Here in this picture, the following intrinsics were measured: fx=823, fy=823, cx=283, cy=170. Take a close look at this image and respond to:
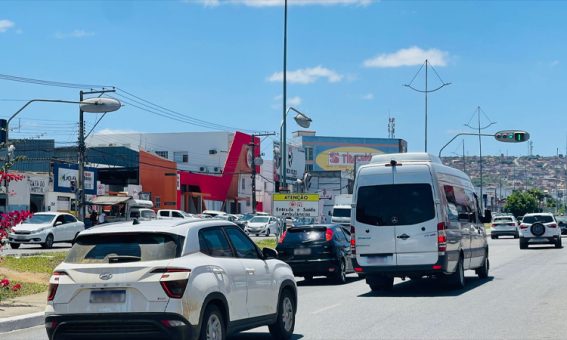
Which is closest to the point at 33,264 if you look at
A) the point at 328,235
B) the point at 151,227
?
the point at 328,235

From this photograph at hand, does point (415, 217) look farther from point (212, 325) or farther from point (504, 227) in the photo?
point (504, 227)

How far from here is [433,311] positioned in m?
15.2

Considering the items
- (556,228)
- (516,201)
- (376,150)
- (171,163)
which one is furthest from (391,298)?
(516,201)

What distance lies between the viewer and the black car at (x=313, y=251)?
71.6 ft

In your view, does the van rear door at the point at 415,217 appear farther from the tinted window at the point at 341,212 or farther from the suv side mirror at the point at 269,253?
the tinted window at the point at 341,212

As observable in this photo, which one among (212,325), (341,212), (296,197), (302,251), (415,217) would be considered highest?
(296,197)

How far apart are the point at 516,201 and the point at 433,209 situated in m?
119

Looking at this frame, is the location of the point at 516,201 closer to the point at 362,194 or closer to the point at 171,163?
the point at 171,163

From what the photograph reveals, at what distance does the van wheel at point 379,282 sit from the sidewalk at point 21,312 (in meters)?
7.50

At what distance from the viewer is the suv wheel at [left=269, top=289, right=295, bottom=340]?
11309mm

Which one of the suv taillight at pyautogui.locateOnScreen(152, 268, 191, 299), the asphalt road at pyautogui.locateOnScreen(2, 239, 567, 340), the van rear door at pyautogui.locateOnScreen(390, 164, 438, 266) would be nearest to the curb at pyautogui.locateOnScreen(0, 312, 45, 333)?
the asphalt road at pyautogui.locateOnScreen(2, 239, 567, 340)

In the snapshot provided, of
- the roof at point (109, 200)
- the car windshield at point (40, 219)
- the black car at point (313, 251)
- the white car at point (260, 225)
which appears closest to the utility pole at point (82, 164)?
the roof at point (109, 200)

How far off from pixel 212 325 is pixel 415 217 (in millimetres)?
9908

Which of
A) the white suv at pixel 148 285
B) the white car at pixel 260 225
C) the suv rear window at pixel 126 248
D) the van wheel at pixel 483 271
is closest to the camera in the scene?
the white suv at pixel 148 285
